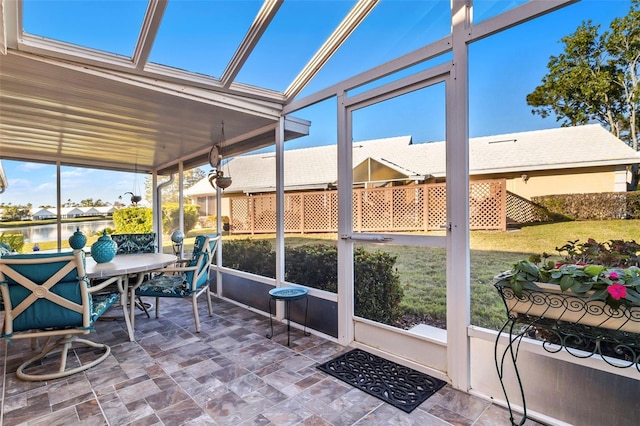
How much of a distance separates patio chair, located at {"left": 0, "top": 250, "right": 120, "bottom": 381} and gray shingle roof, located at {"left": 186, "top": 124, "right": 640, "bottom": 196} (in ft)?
7.12

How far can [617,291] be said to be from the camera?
1.38 m

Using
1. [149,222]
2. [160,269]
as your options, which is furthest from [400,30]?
[149,222]

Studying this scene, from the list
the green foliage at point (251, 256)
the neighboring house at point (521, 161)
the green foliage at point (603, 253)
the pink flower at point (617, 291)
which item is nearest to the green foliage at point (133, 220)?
the green foliage at point (251, 256)

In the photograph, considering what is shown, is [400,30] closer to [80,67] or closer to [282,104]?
[282,104]

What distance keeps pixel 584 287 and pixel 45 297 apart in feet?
11.2

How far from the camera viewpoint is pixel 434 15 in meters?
2.37

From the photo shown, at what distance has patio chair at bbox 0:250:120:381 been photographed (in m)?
2.36

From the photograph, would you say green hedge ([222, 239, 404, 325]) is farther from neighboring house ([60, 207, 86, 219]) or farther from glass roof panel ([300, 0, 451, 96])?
neighboring house ([60, 207, 86, 219])

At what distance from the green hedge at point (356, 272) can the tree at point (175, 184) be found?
2270 mm

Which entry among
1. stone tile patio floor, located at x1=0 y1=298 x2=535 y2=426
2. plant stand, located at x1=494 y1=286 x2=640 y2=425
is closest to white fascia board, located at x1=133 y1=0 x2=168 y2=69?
stone tile patio floor, located at x1=0 y1=298 x2=535 y2=426

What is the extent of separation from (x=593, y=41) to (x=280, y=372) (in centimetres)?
297

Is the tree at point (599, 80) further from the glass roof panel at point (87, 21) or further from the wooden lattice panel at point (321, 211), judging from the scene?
the glass roof panel at point (87, 21)

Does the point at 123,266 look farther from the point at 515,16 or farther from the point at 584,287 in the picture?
the point at 515,16

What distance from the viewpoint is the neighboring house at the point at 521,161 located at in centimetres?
180
